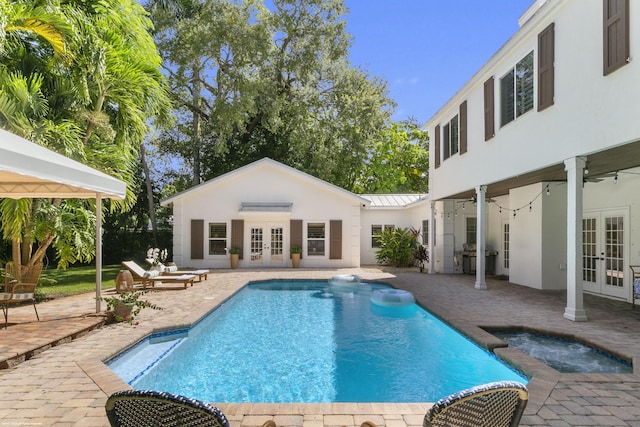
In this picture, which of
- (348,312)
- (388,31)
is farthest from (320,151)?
(348,312)

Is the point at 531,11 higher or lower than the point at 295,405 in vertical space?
higher

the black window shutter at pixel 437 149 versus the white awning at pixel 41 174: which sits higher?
the black window shutter at pixel 437 149

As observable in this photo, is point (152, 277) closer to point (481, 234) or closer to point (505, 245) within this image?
point (481, 234)

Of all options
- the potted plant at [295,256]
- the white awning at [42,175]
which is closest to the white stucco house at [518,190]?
the potted plant at [295,256]

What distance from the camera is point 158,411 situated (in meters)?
2.41

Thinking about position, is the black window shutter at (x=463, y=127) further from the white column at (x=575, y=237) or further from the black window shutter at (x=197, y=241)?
the black window shutter at (x=197, y=241)

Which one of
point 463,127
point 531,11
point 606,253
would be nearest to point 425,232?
point 463,127

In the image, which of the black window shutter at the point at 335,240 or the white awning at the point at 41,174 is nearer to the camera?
the white awning at the point at 41,174

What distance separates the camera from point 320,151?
88.3ft

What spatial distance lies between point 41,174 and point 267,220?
15426 mm

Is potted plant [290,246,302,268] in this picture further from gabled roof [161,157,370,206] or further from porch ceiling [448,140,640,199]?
porch ceiling [448,140,640,199]

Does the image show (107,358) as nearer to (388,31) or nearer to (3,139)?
(3,139)

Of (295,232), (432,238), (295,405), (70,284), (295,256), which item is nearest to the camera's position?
(295,405)

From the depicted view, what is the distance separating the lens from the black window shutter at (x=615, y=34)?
21.3 ft
